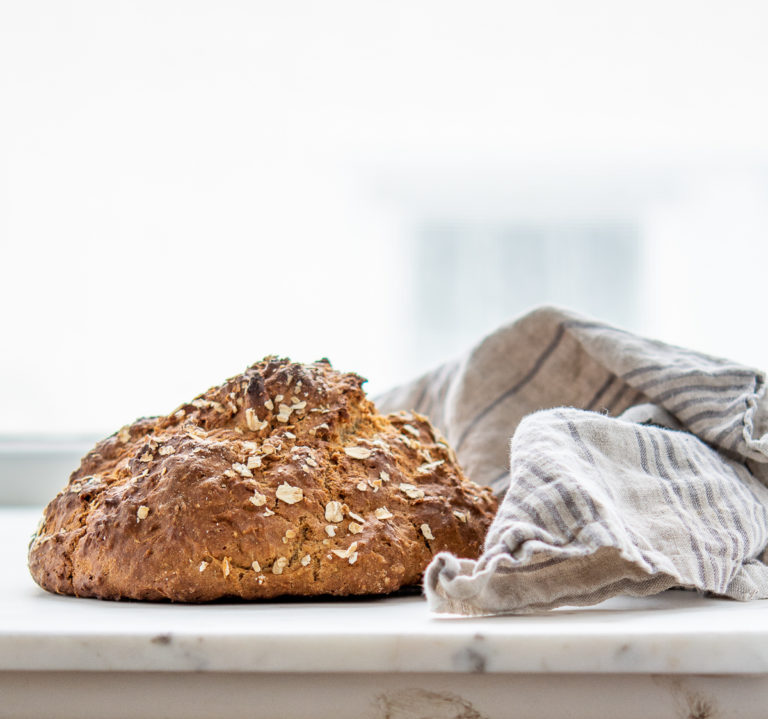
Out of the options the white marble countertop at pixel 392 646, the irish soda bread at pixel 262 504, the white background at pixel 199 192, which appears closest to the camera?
the white marble countertop at pixel 392 646

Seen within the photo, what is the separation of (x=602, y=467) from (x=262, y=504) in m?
0.34

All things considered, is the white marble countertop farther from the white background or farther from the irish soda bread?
the white background

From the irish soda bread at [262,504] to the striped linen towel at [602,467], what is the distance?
113 millimetres

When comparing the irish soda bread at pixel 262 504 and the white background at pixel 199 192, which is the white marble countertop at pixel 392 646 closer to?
the irish soda bread at pixel 262 504

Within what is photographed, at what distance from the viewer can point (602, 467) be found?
2.57 ft

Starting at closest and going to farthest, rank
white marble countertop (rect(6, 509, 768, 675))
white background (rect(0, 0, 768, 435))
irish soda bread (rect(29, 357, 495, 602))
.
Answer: white marble countertop (rect(6, 509, 768, 675)) < irish soda bread (rect(29, 357, 495, 602)) < white background (rect(0, 0, 768, 435))

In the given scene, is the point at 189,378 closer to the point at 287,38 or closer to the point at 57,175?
the point at 57,175

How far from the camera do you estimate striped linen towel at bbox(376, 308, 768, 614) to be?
65 cm

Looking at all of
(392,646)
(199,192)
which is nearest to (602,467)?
(392,646)

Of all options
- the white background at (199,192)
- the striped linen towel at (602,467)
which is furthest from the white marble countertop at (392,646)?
the white background at (199,192)

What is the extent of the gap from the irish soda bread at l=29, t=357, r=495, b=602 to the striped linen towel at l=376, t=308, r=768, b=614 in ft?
0.37

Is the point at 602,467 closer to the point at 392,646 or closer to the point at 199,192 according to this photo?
the point at 392,646

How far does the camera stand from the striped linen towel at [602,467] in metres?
0.65

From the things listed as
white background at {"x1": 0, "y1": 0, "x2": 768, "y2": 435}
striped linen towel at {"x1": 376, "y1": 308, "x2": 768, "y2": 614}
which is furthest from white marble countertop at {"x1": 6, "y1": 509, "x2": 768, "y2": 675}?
white background at {"x1": 0, "y1": 0, "x2": 768, "y2": 435}
